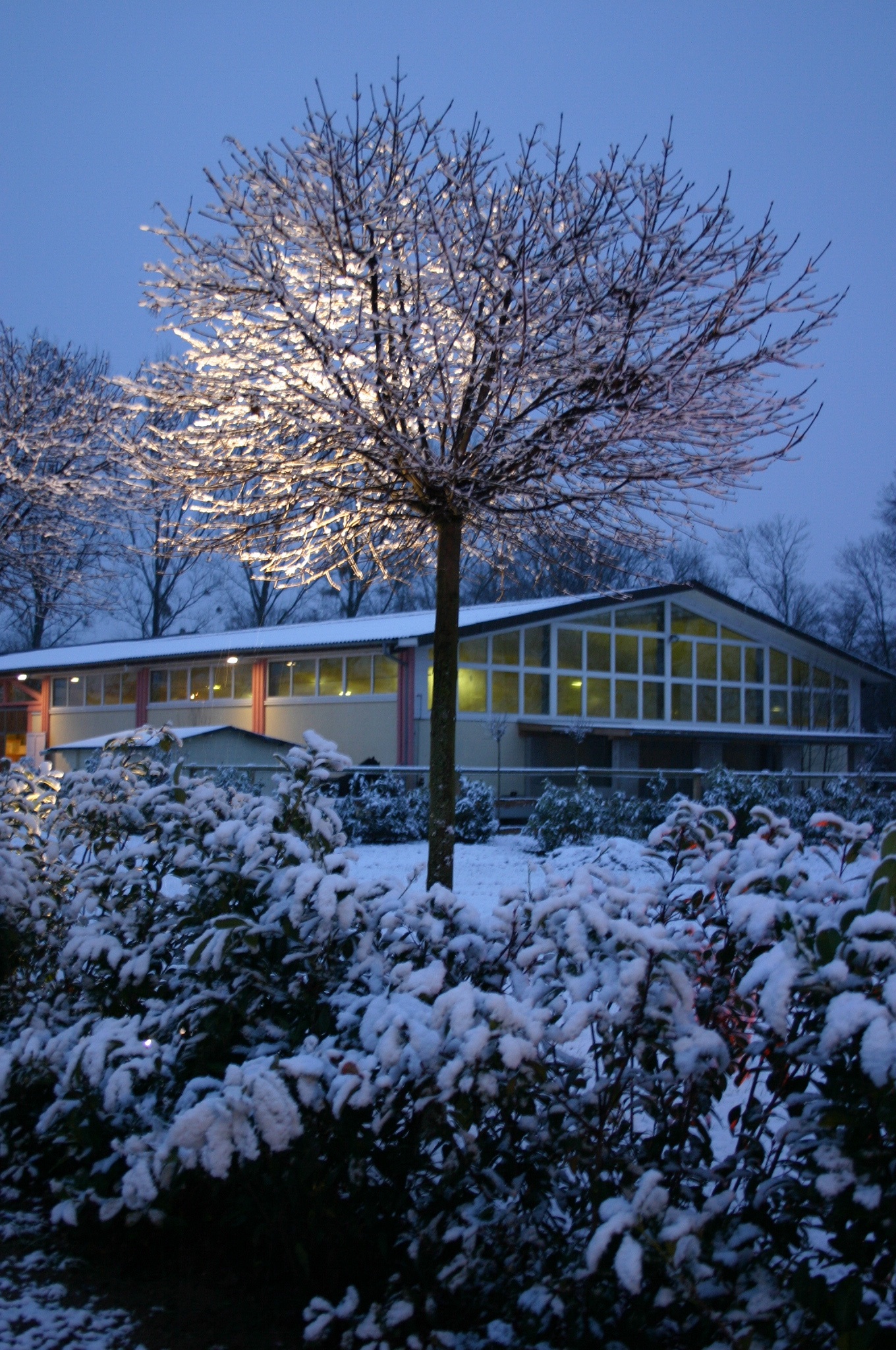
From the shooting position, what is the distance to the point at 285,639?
24.8 m

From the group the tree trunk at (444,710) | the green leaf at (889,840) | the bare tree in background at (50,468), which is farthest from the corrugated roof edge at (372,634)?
the green leaf at (889,840)

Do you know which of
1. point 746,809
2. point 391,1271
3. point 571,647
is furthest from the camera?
point 571,647

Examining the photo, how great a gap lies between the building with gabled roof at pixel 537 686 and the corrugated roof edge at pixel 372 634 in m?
0.08

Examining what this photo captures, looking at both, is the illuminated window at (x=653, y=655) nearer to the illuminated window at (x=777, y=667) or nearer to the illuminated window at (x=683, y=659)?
the illuminated window at (x=683, y=659)

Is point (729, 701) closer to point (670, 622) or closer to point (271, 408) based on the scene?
point (670, 622)

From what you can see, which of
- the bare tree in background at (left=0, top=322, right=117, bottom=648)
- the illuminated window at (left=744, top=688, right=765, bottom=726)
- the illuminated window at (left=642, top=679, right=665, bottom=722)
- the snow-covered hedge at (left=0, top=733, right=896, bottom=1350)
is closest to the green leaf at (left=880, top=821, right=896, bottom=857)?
the snow-covered hedge at (left=0, top=733, right=896, bottom=1350)

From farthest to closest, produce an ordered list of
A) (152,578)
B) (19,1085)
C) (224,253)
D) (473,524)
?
(152,578) → (473,524) → (224,253) → (19,1085)

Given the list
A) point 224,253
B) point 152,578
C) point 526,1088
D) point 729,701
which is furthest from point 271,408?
point 152,578

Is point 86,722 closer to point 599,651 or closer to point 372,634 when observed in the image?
point 372,634

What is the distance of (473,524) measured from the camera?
6223mm

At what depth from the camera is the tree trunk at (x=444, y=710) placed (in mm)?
5609

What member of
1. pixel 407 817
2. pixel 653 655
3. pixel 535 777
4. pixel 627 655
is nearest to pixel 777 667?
pixel 653 655

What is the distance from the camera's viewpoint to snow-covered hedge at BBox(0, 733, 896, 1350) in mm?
1898

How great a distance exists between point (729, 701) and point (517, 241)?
21.9 m
